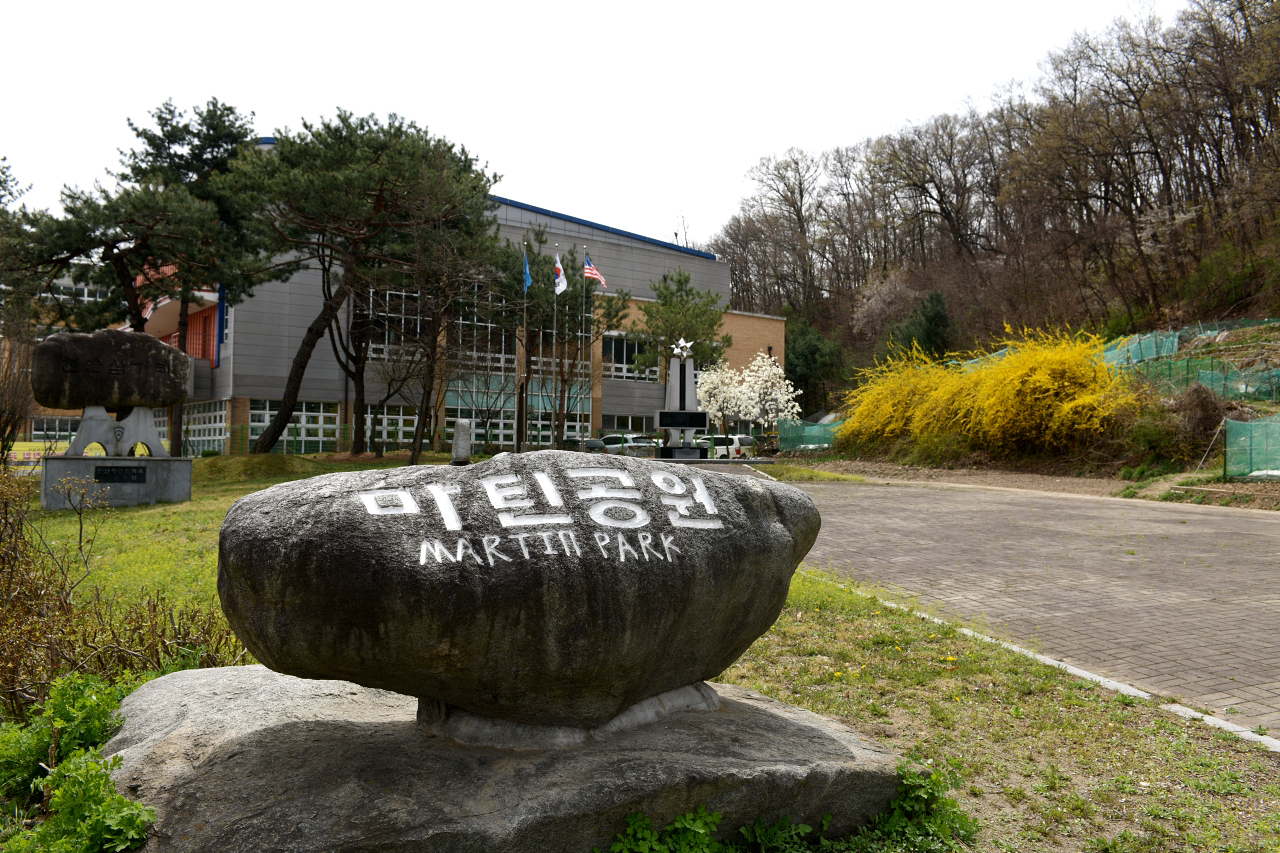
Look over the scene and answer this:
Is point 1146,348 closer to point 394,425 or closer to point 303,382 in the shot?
point 394,425

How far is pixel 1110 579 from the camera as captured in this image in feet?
29.0

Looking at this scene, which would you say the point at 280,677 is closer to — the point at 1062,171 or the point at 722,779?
the point at 722,779

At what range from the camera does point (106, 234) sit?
23.2m

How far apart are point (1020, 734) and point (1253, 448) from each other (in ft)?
54.3

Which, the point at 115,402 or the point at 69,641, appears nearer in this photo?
the point at 69,641

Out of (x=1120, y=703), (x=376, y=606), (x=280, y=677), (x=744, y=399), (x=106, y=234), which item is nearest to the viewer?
(x=376, y=606)

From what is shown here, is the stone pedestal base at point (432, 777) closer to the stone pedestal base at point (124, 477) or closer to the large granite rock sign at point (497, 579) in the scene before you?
the large granite rock sign at point (497, 579)

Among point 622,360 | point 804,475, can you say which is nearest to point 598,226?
point 622,360

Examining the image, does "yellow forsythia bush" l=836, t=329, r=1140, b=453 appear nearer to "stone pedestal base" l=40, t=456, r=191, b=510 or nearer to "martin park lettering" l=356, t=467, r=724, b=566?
"stone pedestal base" l=40, t=456, r=191, b=510

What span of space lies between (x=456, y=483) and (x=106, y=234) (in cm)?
2518

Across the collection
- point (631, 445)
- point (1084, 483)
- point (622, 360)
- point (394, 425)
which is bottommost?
point (1084, 483)

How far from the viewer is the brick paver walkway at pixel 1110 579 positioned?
5.84m

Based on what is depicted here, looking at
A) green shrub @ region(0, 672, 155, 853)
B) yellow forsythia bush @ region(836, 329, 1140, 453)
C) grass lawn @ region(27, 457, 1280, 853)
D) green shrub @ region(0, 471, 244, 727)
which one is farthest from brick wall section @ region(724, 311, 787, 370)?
green shrub @ region(0, 672, 155, 853)

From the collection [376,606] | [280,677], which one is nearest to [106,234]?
[280,677]
